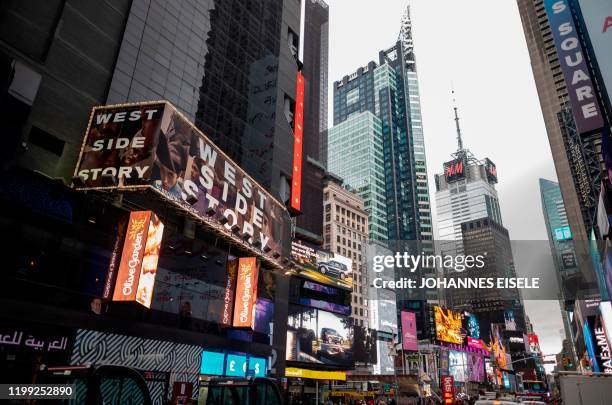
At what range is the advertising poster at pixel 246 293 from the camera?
84.3 ft

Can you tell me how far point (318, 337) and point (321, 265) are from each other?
1197 cm

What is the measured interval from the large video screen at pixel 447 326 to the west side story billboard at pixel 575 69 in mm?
94689

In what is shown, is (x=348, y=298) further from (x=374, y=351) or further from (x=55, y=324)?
(x=55, y=324)

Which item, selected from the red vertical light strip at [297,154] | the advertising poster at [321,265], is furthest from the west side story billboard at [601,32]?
the advertising poster at [321,265]

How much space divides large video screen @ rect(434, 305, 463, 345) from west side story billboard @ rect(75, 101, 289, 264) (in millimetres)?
96522

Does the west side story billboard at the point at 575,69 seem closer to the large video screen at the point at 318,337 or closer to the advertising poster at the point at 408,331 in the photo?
the large video screen at the point at 318,337

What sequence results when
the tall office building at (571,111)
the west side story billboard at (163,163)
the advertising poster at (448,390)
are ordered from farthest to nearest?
the advertising poster at (448,390) → the tall office building at (571,111) → the west side story billboard at (163,163)

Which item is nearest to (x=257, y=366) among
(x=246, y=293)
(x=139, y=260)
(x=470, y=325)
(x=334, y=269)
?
(x=246, y=293)

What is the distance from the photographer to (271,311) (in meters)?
31.3

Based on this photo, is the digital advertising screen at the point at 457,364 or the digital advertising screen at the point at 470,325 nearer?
the digital advertising screen at the point at 457,364

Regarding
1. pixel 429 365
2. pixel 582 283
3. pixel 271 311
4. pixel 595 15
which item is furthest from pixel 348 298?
pixel 582 283

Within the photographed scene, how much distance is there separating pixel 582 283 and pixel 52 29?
186465 millimetres

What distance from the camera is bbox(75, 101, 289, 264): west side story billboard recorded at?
19.0 metres

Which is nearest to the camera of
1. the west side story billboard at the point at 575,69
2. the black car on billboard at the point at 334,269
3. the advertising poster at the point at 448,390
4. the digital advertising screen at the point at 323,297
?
the west side story billboard at the point at 575,69
